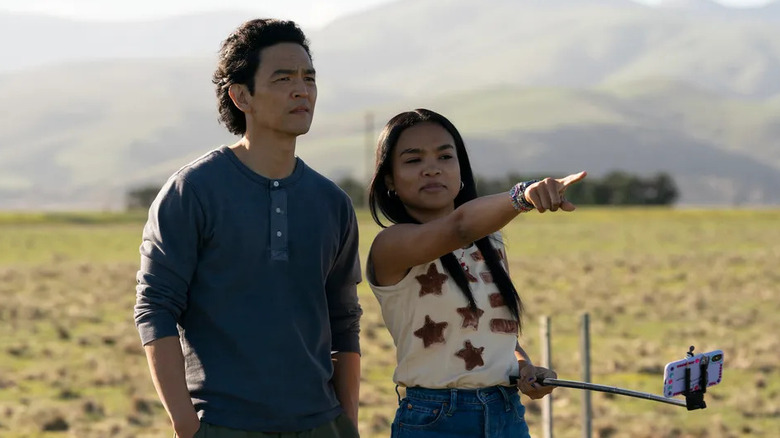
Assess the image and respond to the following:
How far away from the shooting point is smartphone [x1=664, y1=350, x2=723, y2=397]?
3.16 meters

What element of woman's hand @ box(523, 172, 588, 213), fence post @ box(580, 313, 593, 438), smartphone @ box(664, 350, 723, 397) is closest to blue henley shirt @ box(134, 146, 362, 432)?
woman's hand @ box(523, 172, 588, 213)

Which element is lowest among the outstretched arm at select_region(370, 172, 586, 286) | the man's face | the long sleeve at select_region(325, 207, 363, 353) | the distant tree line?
the long sleeve at select_region(325, 207, 363, 353)

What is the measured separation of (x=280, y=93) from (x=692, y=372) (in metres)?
1.41

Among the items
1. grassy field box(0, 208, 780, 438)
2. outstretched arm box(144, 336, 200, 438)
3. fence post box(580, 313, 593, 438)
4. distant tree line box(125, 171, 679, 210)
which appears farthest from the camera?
distant tree line box(125, 171, 679, 210)

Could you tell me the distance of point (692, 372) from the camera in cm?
322

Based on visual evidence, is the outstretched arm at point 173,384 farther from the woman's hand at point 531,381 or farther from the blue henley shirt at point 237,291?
the woman's hand at point 531,381

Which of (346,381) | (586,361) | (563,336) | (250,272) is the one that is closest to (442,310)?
(346,381)

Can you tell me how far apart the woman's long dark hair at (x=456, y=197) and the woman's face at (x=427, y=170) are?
0.08 ft

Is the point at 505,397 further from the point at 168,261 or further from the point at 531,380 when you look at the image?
the point at 168,261

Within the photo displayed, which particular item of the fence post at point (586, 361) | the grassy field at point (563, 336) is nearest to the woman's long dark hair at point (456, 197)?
the fence post at point (586, 361)

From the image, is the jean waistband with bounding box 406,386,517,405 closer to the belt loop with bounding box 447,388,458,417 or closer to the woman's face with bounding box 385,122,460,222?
the belt loop with bounding box 447,388,458,417

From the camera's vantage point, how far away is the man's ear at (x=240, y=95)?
3.62 metres

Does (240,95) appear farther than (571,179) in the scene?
Yes

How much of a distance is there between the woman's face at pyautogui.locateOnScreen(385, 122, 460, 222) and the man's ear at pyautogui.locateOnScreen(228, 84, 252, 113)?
529mm
